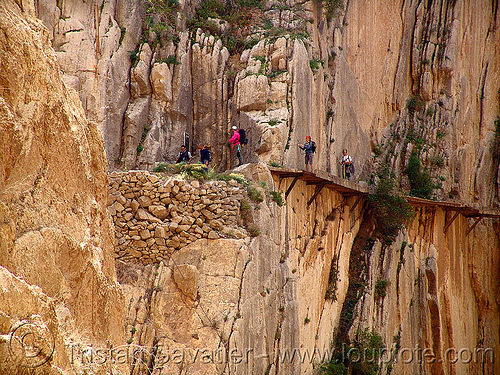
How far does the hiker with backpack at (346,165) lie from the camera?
22953 millimetres

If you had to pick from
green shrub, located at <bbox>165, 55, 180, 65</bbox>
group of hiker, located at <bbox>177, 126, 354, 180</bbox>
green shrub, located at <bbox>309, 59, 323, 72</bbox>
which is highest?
green shrub, located at <bbox>309, 59, 323, 72</bbox>

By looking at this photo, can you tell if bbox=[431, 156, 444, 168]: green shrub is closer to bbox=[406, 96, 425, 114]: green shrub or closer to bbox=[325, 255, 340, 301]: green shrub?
bbox=[406, 96, 425, 114]: green shrub

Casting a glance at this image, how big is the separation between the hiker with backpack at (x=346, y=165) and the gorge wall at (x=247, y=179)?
1058 millimetres

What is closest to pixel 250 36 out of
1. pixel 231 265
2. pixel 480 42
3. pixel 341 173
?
pixel 341 173

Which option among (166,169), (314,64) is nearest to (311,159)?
(314,64)

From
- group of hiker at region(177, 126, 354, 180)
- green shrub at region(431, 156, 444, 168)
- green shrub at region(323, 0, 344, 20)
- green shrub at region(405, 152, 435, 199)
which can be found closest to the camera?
group of hiker at region(177, 126, 354, 180)

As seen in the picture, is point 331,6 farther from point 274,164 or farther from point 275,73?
point 274,164

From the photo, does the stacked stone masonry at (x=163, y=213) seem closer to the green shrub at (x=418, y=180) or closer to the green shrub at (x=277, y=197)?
the green shrub at (x=277, y=197)

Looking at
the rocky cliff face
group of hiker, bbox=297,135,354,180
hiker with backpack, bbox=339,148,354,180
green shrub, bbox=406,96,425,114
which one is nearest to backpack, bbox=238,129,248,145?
group of hiker, bbox=297,135,354,180

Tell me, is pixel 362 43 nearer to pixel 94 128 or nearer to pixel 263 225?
pixel 263 225

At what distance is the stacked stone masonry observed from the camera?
13719 millimetres

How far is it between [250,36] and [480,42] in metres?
20.5

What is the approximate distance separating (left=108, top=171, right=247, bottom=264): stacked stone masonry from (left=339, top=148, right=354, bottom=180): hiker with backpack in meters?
9.84

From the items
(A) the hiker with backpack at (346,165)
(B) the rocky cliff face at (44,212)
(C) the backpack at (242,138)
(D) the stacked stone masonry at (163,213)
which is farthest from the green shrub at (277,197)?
(B) the rocky cliff face at (44,212)
